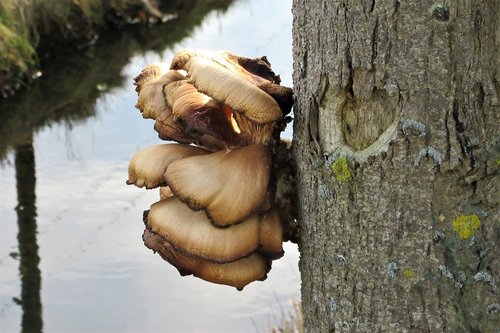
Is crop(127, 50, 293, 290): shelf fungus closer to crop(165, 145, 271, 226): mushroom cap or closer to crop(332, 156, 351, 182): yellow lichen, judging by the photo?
crop(165, 145, 271, 226): mushroom cap

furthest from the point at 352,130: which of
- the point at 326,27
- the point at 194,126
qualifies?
the point at 194,126

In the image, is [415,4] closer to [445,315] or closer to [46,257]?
[445,315]

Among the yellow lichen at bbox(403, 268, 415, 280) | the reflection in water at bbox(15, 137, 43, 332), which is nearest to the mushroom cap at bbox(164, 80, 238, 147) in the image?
the yellow lichen at bbox(403, 268, 415, 280)

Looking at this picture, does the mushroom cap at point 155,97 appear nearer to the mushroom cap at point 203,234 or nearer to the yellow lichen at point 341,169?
the mushroom cap at point 203,234

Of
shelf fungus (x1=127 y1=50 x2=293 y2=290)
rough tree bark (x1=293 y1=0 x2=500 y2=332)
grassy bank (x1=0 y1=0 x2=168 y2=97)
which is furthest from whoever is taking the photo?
grassy bank (x1=0 y1=0 x2=168 y2=97)

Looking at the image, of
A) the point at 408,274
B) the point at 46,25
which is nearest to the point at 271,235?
the point at 408,274

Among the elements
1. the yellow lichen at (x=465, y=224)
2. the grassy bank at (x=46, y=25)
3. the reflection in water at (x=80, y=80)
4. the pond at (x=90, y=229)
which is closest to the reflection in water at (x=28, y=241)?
the pond at (x=90, y=229)
